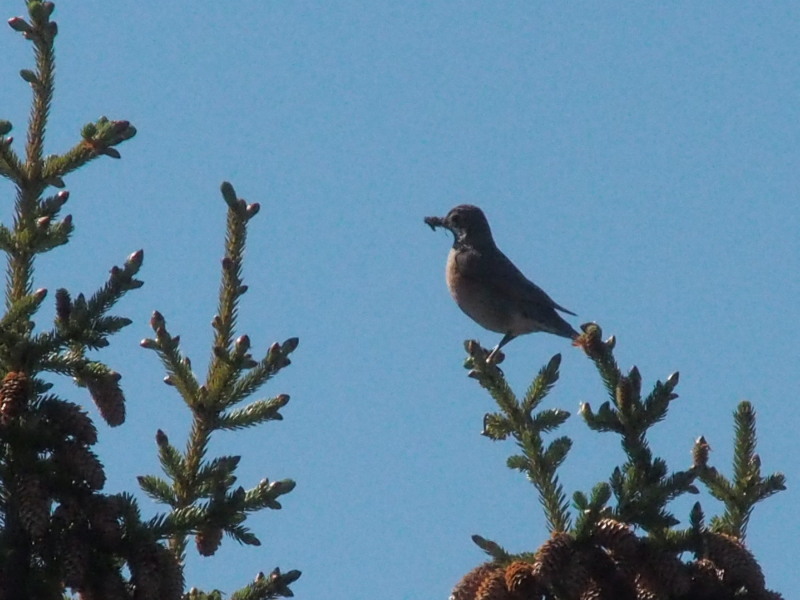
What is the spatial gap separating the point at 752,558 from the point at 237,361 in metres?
1.55

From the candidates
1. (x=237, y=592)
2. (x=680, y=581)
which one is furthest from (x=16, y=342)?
(x=680, y=581)

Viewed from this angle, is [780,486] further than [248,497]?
Yes

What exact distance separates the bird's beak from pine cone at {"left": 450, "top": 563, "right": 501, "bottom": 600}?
7.48m

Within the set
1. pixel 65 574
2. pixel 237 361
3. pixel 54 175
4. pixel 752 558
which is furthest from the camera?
pixel 54 175

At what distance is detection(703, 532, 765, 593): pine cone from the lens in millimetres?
3189

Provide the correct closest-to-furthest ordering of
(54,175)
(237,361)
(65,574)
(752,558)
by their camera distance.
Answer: (65,574) < (752,558) < (237,361) < (54,175)

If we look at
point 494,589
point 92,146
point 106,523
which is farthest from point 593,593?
point 92,146

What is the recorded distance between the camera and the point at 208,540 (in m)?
3.46

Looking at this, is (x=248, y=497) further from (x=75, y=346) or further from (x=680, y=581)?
(x=680, y=581)

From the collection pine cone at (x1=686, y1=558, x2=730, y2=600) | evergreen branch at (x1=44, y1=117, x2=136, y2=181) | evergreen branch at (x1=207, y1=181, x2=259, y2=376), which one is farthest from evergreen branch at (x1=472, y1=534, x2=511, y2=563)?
evergreen branch at (x1=44, y1=117, x2=136, y2=181)

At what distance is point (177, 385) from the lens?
3.69 metres

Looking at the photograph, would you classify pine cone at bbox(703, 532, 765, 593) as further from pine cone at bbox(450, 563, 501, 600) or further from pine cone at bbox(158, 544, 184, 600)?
pine cone at bbox(158, 544, 184, 600)

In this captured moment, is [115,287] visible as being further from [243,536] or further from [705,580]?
[705,580]

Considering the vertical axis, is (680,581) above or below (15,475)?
below
